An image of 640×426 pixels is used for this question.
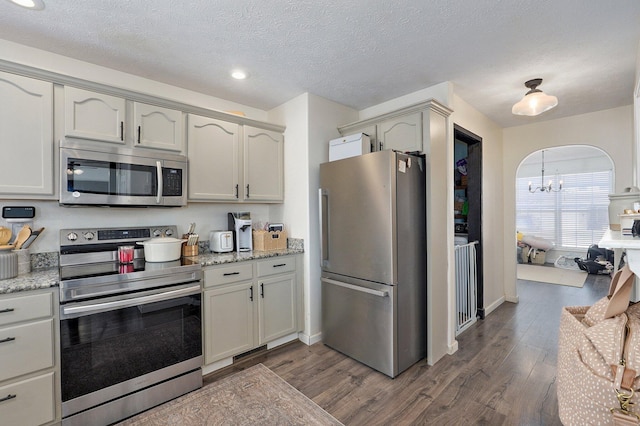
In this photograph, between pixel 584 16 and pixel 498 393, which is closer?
pixel 584 16

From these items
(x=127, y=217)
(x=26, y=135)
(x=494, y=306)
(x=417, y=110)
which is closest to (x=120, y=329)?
(x=127, y=217)

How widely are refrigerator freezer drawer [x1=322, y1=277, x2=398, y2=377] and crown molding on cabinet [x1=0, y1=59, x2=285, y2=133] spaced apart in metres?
1.81

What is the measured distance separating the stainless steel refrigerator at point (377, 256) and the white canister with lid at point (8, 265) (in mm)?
2142

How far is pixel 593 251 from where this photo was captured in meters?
5.96

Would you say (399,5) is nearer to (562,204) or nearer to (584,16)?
(584,16)

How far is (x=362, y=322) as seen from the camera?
2492 millimetres

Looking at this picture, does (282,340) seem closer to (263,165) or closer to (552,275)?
(263,165)

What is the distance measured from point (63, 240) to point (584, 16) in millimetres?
3789

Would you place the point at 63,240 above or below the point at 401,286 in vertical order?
above

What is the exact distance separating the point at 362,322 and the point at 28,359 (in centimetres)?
217

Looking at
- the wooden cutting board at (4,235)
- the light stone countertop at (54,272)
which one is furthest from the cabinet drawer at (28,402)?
the wooden cutting board at (4,235)

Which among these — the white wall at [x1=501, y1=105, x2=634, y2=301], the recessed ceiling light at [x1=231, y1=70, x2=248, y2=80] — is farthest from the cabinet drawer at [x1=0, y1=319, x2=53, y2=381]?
the white wall at [x1=501, y1=105, x2=634, y2=301]

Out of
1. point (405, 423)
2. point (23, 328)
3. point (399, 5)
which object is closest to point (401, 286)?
point (405, 423)

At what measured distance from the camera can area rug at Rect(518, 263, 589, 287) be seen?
17.0 ft
